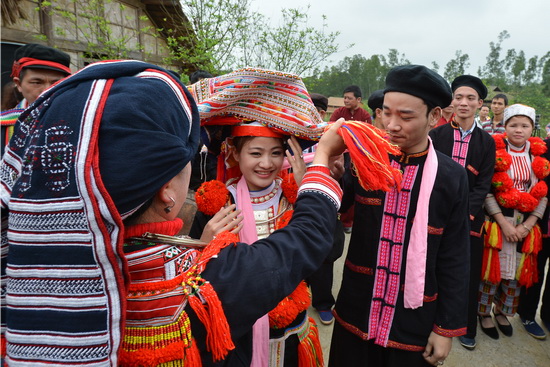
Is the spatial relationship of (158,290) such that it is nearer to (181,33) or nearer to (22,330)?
(22,330)

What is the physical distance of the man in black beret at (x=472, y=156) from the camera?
3248 mm

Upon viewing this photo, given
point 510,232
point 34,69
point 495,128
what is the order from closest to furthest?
point 34,69
point 510,232
point 495,128

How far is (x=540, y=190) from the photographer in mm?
3395

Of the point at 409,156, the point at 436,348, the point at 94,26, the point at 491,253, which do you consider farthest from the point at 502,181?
the point at 94,26

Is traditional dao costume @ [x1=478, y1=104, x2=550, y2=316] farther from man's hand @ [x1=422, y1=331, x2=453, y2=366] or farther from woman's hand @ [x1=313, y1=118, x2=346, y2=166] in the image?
woman's hand @ [x1=313, y1=118, x2=346, y2=166]

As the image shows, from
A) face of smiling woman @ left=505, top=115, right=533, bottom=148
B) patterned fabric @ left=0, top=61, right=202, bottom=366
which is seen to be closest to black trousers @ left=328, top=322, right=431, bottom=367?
patterned fabric @ left=0, top=61, right=202, bottom=366

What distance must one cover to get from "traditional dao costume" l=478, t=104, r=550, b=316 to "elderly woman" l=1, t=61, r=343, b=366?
338cm

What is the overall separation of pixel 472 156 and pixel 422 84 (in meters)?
1.88

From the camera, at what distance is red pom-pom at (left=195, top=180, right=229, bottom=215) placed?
176 cm

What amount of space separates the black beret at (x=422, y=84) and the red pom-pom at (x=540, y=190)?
90.4 inches

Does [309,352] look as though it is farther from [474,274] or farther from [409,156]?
[474,274]

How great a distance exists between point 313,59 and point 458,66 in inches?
3018

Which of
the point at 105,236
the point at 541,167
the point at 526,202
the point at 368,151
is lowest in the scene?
the point at 526,202

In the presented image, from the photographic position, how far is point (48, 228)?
0.74 meters
